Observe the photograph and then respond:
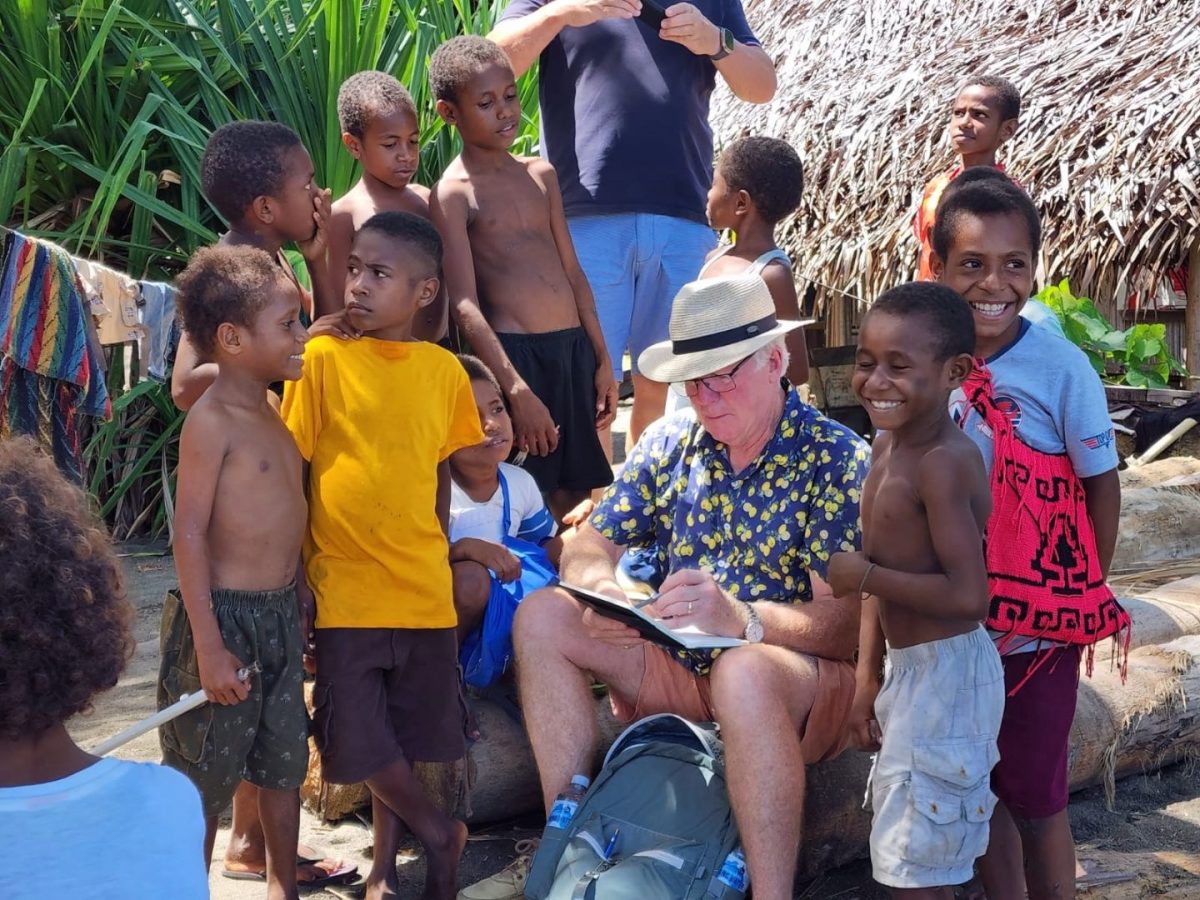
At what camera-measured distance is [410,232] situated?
10.8 feet

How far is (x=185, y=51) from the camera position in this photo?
6.73 meters

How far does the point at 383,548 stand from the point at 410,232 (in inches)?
29.7

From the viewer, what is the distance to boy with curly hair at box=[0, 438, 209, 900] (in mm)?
1479

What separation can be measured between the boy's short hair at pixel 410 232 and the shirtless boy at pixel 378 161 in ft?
1.39

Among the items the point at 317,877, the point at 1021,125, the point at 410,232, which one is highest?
the point at 1021,125

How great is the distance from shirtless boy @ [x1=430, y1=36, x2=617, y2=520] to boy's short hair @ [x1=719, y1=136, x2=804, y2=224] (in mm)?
774

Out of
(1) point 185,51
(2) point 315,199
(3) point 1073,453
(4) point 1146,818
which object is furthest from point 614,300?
(1) point 185,51

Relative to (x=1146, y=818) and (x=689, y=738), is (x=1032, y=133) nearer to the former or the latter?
(x=1146, y=818)

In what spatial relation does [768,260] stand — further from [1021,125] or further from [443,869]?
[1021,125]

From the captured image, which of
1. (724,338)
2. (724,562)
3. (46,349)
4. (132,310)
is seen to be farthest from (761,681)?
(132,310)

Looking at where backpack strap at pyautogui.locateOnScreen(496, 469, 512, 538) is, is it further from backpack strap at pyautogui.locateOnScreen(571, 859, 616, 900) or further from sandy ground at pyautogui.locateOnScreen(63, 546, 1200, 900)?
backpack strap at pyautogui.locateOnScreen(571, 859, 616, 900)

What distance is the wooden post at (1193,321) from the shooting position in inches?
326

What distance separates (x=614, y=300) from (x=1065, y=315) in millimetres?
4496

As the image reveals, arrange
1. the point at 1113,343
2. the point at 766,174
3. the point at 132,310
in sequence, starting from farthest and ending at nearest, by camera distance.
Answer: the point at 1113,343, the point at 132,310, the point at 766,174
